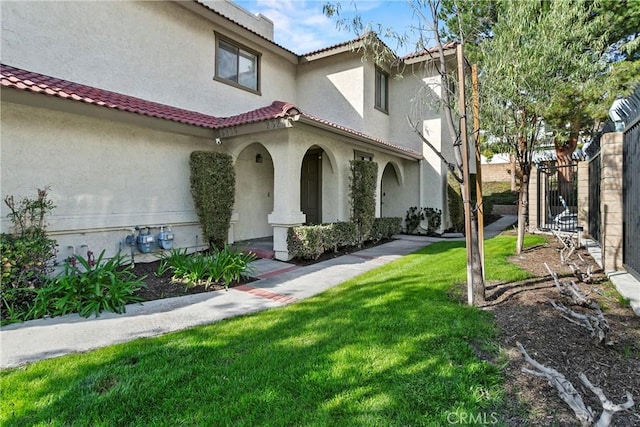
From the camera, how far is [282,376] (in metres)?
3.41

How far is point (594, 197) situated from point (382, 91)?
9673 millimetres

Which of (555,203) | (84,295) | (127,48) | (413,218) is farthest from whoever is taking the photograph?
(413,218)

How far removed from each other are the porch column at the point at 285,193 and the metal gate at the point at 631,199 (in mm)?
7343

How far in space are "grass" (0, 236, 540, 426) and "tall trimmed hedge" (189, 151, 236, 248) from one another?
5.19 m

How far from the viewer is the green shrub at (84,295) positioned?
17.7 ft

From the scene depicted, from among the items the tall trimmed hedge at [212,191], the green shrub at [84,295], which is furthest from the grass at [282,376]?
the tall trimmed hedge at [212,191]

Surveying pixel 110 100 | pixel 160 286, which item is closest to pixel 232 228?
pixel 160 286

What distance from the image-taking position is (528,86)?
25.6 ft

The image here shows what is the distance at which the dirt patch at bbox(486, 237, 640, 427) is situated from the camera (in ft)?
9.04

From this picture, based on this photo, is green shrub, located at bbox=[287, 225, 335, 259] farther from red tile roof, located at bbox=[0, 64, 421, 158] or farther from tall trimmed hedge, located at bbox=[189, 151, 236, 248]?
red tile roof, located at bbox=[0, 64, 421, 158]

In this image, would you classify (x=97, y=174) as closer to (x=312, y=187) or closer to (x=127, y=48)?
(x=127, y=48)

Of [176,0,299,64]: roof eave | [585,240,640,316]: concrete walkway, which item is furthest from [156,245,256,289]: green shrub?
[176,0,299,64]: roof eave

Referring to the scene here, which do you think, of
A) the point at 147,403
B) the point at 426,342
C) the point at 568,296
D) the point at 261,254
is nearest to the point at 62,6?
the point at 261,254

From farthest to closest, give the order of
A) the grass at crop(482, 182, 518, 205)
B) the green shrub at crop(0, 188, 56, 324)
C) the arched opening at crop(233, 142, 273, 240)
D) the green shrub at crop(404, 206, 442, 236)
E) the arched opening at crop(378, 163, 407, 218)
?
the grass at crop(482, 182, 518, 205) < the arched opening at crop(378, 163, 407, 218) < the green shrub at crop(404, 206, 442, 236) < the arched opening at crop(233, 142, 273, 240) < the green shrub at crop(0, 188, 56, 324)
